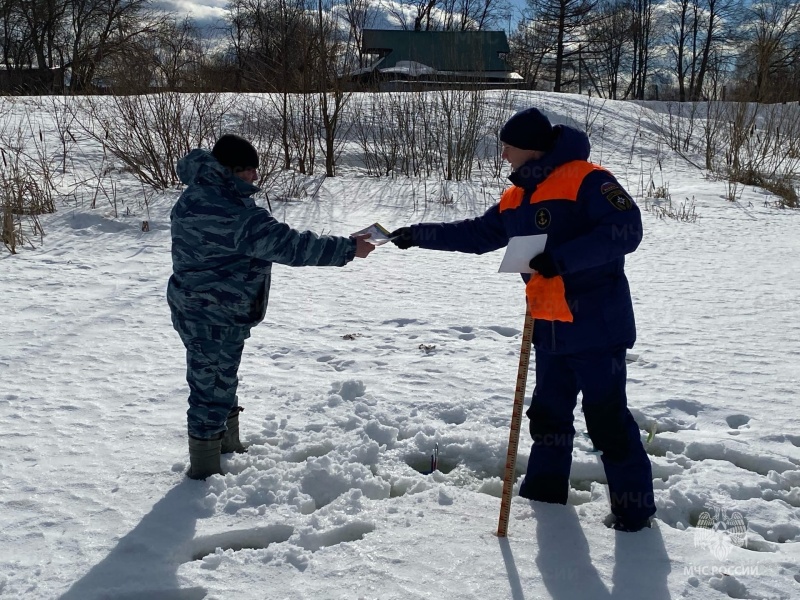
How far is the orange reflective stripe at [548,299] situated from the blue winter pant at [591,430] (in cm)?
22

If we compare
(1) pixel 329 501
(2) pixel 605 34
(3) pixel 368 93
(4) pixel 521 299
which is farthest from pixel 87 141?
(2) pixel 605 34

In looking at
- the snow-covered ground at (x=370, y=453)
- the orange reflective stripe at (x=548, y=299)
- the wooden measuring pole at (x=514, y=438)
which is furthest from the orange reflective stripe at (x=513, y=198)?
the snow-covered ground at (x=370, y=453)

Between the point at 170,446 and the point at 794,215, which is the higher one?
the point at 794,215

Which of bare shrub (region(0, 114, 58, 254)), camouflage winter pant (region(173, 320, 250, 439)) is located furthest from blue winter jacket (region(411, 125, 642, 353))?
bare shrub (region(0, 114, 58, 254))

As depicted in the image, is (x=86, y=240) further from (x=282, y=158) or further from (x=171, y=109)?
(x=282, y=158)

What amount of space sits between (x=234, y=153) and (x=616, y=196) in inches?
63.0

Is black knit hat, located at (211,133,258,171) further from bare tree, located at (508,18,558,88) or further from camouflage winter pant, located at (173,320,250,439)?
bare tree, located at (508,18,558,88)

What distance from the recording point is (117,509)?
9.90ft

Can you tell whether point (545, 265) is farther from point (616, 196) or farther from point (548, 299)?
point (616, 196)

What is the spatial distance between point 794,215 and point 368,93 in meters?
8.12

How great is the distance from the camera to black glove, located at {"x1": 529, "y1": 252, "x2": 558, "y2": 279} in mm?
2564

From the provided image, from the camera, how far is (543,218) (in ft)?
9.01

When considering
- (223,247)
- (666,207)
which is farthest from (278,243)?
(666,207)

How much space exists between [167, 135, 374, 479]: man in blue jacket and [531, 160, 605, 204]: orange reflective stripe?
0.92 meters
